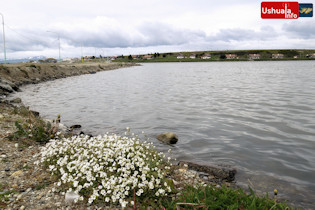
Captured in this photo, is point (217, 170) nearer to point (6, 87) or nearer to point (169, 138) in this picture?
point (169, 138)

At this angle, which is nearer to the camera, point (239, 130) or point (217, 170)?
point (217, 170)

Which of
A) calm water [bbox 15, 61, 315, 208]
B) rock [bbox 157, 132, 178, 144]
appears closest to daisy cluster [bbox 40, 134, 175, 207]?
calm water [bbox 15, 61, 315, 208]

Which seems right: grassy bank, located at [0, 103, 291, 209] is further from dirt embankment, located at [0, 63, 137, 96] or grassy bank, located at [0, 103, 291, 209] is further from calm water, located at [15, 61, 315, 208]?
dirt embankment, located at [0, 63, 137, 96]

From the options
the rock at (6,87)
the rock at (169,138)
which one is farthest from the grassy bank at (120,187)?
the rock at (6,87)

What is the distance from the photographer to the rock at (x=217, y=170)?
310 inches

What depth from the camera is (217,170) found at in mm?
8109

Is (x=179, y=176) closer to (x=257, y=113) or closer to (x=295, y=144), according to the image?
(x=295, y=144)

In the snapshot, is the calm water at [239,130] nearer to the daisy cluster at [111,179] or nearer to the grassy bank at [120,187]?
the grassy bank at [120,187]

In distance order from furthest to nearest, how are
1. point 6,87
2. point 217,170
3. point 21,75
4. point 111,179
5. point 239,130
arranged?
point 21,75
point 6,87
point 239,130
point 217,170
point 111,179

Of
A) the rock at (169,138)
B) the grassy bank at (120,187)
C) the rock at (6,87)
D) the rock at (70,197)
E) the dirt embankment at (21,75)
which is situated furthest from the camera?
the dirt embankment at (21,75)

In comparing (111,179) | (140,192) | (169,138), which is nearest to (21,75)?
(169,138)

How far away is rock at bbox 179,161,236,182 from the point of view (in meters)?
7.86

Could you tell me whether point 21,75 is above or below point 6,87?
above

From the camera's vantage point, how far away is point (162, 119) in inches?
657
